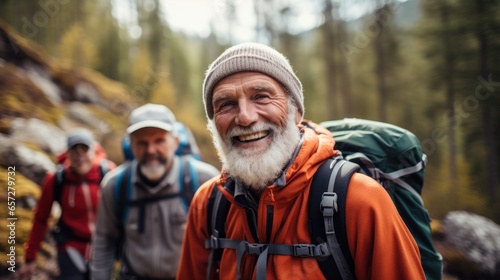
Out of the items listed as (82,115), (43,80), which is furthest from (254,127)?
(43,80)

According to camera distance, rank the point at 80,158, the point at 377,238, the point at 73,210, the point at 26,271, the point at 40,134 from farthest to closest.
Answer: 1. the point at 40,134
2. the point at 80,158
3. the point at 73,210
4. the point at 26,271
5. the point at 377,238

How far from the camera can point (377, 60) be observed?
53.1 ft

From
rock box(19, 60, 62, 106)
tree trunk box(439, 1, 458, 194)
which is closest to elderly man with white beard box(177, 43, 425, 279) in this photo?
tree trunk box(439, 1, 458, 194)

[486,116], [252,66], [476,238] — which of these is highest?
[252,66]

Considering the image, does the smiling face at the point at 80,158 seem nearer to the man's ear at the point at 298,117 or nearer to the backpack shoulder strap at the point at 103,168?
the backpack shoulder strap at the point at 103,168

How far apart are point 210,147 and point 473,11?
1511 centimetres

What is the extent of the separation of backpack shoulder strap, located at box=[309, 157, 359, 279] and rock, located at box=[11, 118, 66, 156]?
803 centimetres

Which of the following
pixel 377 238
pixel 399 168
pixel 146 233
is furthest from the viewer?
pixel 146 233

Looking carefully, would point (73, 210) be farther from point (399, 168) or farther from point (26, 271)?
point (399, 168)

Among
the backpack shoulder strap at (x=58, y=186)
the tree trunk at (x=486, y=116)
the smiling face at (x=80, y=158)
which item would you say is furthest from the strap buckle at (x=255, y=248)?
the tree trunk at (x=486, y=116)

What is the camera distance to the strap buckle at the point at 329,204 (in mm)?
1615

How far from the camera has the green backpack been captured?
→ 2.00m

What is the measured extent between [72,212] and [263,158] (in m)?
3.84

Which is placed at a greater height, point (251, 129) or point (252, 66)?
point (252, 66)
